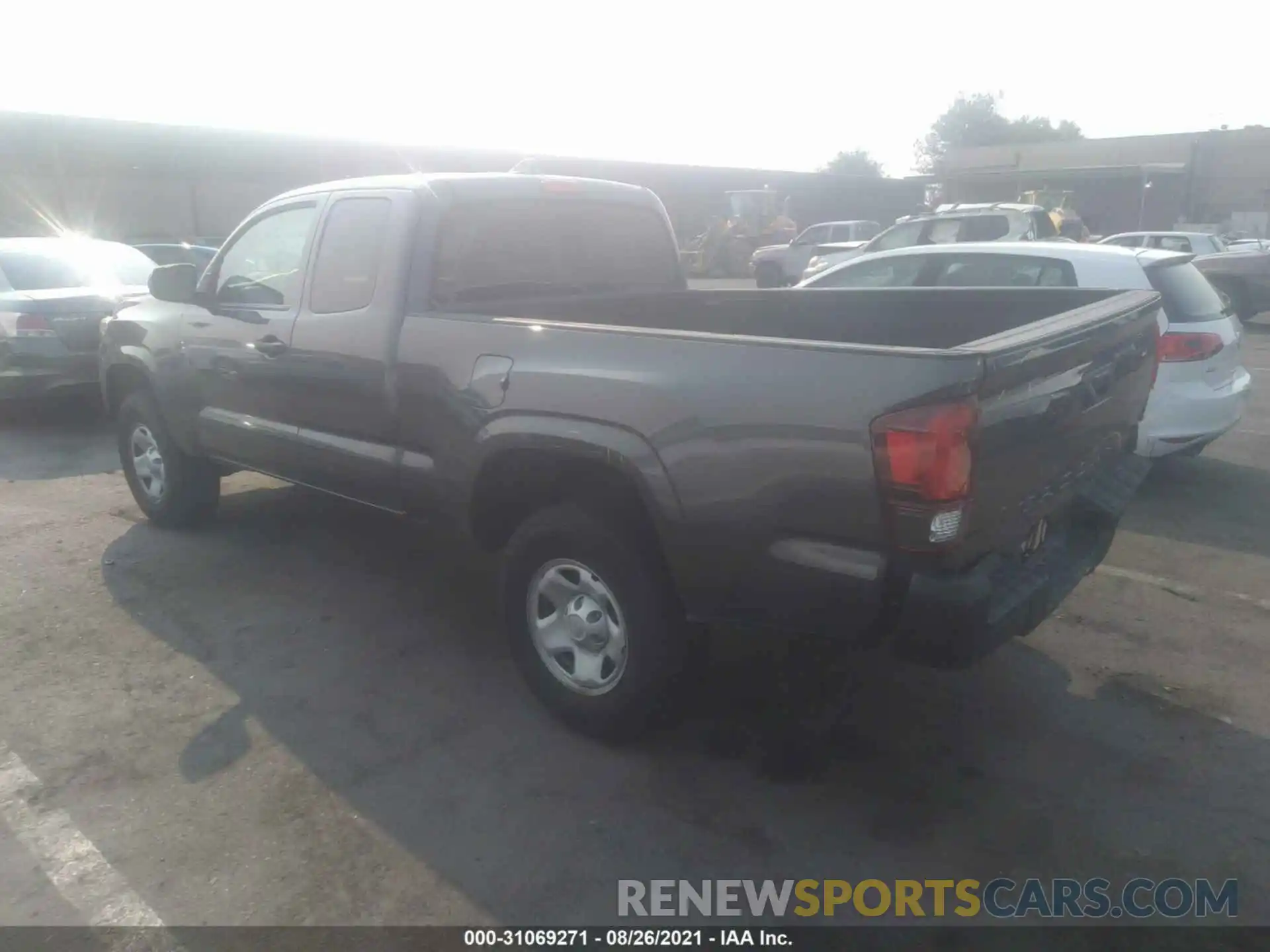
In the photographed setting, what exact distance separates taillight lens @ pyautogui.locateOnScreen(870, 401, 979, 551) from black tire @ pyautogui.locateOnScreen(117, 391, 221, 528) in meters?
4.33

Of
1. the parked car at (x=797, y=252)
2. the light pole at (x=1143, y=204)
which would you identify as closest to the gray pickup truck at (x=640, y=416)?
the parked car at (x=797, y=252)

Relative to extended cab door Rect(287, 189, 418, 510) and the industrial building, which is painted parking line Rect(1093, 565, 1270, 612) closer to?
extended cab door Rect(287, 189, 418, 510)

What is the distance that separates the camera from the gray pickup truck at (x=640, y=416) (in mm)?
2773

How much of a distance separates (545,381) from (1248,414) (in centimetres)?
812

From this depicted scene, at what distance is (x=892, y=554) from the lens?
109 inches

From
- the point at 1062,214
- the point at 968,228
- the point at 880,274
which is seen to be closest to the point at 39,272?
the point at 880,274

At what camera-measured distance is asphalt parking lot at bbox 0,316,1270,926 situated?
2971mm

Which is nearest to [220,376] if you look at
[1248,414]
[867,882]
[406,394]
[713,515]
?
[406,394]

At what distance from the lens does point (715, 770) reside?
3492mm

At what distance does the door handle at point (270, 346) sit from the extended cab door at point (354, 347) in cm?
12

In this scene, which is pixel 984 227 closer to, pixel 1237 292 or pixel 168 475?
pixel 1237 292

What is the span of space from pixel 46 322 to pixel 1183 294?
338 inches

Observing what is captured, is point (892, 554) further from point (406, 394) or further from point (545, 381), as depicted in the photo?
point (406, 394)

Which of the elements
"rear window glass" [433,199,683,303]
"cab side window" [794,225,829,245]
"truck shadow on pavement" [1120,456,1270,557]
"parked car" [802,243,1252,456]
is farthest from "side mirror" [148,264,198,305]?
"cab side window" [794,225,829,245]
